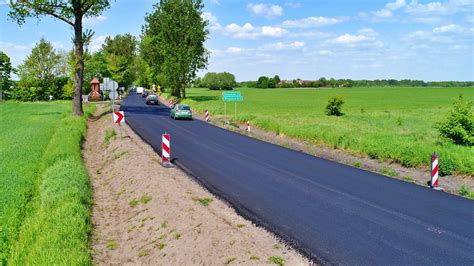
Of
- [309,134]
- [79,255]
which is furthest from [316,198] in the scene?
[309,134]

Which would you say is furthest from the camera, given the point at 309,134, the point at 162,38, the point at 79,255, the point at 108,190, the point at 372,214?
the point at 162,38

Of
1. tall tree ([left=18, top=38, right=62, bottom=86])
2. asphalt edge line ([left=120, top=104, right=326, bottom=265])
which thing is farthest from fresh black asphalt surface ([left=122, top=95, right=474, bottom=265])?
tall tree ([left=18, top=38, right=62, bottom=86])

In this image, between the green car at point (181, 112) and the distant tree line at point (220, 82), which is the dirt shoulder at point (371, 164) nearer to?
the green car at point (181, 112)

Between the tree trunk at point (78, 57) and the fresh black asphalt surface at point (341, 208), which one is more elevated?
the tree trunk at point (78, 57)

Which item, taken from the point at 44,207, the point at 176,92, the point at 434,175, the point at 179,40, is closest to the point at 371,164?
the point at 434,175

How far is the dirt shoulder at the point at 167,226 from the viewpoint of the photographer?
7.69m

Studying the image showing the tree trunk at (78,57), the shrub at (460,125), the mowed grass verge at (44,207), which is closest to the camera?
the mowed grass verge at (44,207)

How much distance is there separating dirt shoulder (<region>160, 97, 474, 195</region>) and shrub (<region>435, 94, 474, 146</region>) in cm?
421

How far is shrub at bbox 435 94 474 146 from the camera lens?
1859 centimetres

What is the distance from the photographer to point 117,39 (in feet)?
418

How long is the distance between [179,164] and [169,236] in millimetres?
7582

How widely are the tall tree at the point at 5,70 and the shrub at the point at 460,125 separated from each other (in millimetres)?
93174

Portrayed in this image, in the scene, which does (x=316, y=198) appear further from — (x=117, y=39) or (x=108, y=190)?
(x=117, y=39)

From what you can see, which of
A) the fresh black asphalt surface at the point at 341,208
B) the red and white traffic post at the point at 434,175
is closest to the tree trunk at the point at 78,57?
the fresh black asphalt surface at the point at 341,208
